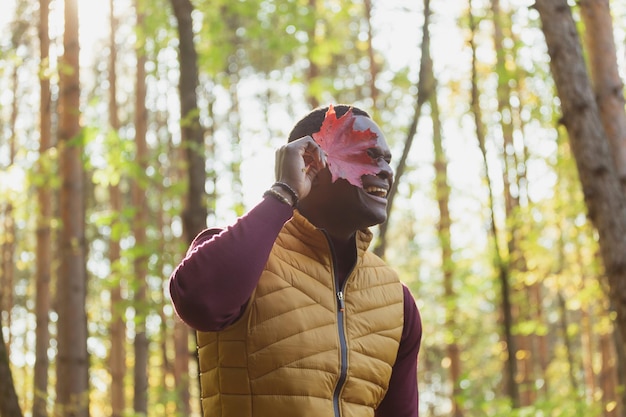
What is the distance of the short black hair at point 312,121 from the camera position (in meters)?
2.63

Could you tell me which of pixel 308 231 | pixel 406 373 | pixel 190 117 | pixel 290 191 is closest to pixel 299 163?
pixel 290 191

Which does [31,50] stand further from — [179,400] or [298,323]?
[298,323]

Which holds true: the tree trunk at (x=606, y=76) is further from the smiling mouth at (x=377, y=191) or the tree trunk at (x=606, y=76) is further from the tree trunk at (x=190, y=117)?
the smiling mouth at (x=377, y=191)

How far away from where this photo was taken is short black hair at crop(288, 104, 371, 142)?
2629 mm

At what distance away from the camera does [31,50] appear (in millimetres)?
18703

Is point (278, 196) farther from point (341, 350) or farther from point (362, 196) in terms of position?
point (341, 350)

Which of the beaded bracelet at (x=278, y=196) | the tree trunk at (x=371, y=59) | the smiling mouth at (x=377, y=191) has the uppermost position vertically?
the tree trunk at (x=371, y=59)

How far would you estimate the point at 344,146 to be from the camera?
2311 mm

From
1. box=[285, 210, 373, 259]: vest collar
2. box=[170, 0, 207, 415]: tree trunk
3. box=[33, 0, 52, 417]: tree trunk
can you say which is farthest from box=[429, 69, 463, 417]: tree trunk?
box=[285, 210, 373, 259]: vest collar

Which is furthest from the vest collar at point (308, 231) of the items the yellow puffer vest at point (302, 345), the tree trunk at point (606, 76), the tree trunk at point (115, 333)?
the tree trunk at point (115, 333)

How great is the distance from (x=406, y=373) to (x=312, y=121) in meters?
0.86

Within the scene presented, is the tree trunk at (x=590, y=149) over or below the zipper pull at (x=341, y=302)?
over

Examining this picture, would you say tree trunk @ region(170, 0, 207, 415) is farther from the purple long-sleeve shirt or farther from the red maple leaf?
the purple long-sleeve shirt

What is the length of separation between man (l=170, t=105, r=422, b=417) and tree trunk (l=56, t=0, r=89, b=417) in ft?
21.2
